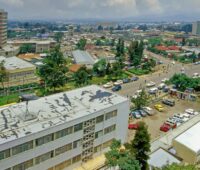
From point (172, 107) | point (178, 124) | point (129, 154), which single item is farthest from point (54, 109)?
point (172, 107)

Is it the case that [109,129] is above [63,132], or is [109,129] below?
below

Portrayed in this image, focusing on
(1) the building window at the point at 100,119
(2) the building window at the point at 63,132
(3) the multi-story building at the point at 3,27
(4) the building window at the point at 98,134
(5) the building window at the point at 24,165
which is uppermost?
(3) the multi-story building at the point at 3,27

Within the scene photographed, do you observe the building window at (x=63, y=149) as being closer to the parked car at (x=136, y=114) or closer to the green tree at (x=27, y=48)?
the parked car at (x=136, y=114)

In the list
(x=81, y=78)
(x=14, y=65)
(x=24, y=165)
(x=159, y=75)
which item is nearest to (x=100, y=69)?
(x=81, y=78)

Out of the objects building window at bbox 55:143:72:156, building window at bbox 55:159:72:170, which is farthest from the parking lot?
building window at bbox 55:143:72:156

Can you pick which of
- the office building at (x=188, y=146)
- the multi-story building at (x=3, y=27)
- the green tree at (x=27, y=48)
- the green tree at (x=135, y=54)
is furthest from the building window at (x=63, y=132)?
the green tree at (x=27, y=48)

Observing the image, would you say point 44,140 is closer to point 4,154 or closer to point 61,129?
point 61,129

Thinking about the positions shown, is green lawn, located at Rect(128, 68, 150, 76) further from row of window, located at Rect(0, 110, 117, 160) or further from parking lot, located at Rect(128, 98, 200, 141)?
row of window, located at Rect(0, 110, 117, 160)
